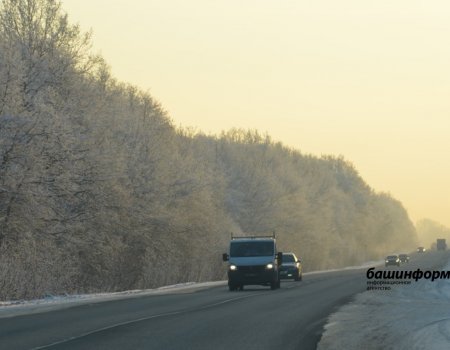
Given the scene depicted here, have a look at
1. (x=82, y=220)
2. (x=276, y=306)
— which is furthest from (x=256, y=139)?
(x=276, y=306)

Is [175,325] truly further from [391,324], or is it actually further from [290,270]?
[290,270]

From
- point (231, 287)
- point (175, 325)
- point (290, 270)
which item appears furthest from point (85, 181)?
point (175, 325)

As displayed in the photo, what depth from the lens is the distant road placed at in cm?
1686

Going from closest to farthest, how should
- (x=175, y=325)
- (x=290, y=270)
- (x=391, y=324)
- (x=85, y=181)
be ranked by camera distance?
(x=175, y=325)
(x=391, y=324)
(x=85, y=181)
(x=290, y=270)

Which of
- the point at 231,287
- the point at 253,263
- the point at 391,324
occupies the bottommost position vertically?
the point at 391,324

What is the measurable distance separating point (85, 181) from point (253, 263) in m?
8.19

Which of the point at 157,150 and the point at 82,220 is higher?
the point at 157,150

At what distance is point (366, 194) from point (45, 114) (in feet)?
410

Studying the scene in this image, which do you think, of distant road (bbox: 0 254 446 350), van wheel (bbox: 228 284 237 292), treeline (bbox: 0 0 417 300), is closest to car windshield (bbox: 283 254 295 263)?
treeline (bbox: 0 0 417 300)

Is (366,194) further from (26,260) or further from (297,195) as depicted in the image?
(26,260)

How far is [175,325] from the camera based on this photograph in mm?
20938

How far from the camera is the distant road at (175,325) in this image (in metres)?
16.9

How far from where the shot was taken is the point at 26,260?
121 feet

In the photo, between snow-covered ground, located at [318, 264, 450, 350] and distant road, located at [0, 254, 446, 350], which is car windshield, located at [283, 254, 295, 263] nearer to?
snow-covered ground, located at [318, 264, 450, 350]
